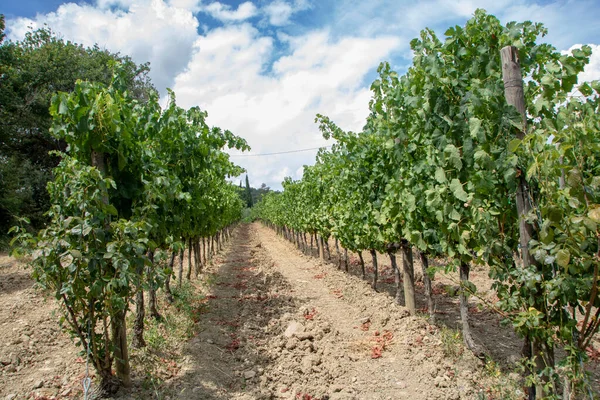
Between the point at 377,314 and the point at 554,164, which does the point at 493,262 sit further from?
the point at 377,314

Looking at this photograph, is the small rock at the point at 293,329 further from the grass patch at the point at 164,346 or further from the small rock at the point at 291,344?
the grass patch at the point at 164,346

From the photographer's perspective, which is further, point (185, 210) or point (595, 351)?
point (185, 210)

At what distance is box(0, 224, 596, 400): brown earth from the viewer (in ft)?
14.3

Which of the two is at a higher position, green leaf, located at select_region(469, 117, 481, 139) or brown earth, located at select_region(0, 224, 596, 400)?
green leaf, located at select_region(469, 117, 481, 139)

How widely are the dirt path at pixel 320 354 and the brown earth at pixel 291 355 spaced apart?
2 cm

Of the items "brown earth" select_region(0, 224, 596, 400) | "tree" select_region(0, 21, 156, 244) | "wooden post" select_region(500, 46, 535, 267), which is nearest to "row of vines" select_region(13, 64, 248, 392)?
"brown earth" select_region(0, 224, 596, 400)

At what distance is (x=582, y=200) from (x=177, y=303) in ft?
22.8

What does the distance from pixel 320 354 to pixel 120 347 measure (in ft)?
8.52

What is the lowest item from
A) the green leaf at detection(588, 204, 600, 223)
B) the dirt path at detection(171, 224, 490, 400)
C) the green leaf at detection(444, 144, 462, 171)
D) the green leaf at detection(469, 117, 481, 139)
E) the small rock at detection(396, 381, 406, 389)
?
the small rock at detection(396, 381, 406, 389)

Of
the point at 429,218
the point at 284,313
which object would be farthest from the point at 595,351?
the point at 284,313

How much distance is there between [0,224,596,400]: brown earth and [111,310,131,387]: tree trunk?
0.57 ft

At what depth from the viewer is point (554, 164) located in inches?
96.1

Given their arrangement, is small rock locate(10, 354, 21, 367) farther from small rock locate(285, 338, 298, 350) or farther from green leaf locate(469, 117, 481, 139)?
green leaf locate(469, 117, 481, 139)

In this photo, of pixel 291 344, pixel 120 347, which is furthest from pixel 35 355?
pixel 291 344
